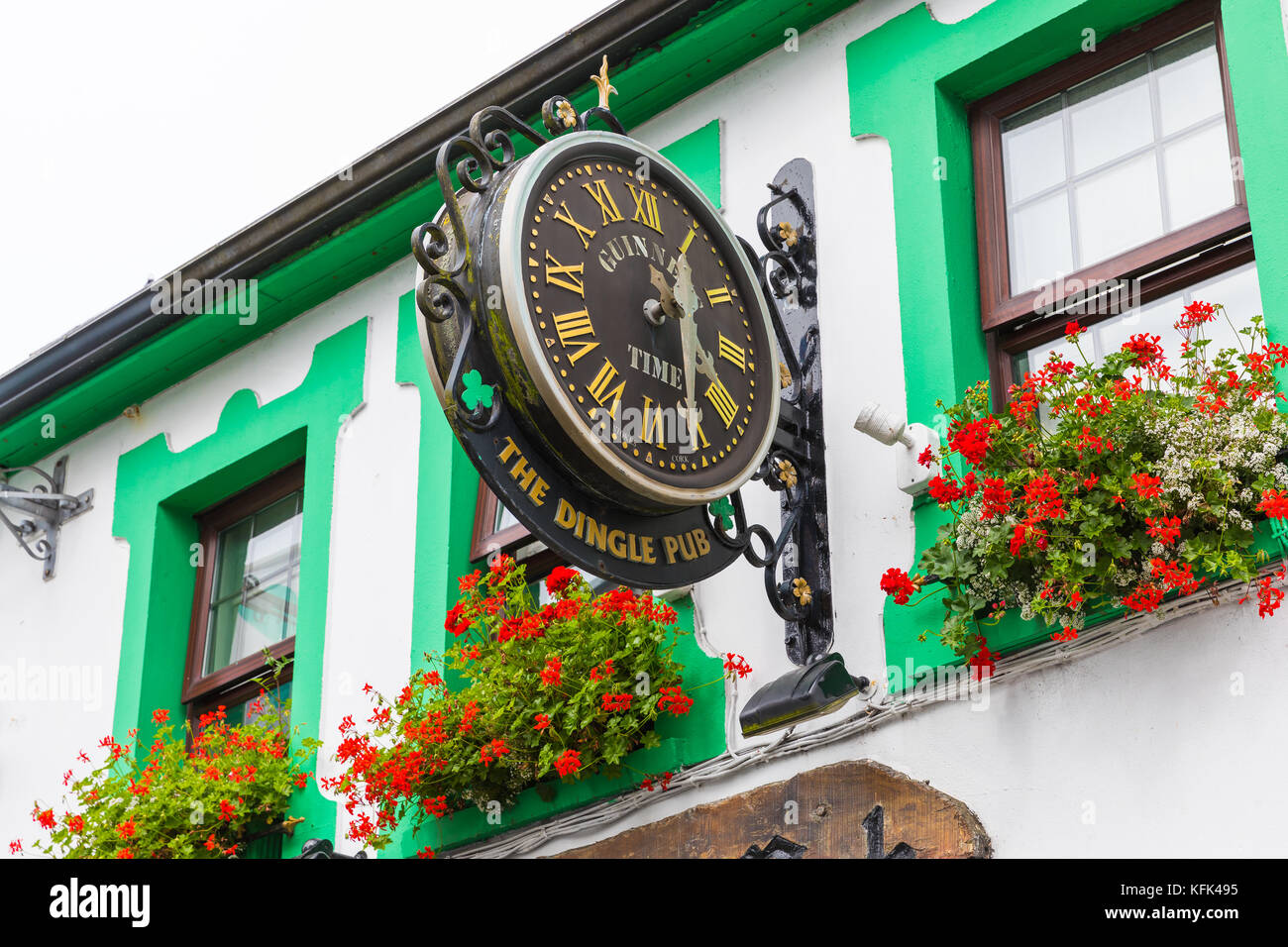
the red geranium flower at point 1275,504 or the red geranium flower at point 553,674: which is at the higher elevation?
the red geranium flower at point 1275,504

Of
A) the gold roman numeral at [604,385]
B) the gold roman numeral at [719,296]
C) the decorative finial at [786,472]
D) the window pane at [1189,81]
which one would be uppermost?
the window pane at [1189,81]

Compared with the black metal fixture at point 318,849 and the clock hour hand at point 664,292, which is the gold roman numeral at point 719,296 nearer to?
the clock hour hand at point 664,292

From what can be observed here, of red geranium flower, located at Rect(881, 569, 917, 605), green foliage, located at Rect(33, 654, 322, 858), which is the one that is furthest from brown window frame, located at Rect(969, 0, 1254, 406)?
green foliage, located at Rect(33, 654, 322, 858)

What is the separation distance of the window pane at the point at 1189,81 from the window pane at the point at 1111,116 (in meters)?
0.07

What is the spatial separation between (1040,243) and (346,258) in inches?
136

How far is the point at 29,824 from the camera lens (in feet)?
28.0

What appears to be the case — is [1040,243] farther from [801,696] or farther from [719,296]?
[801,696]

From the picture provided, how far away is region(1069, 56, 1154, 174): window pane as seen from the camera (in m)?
6.13

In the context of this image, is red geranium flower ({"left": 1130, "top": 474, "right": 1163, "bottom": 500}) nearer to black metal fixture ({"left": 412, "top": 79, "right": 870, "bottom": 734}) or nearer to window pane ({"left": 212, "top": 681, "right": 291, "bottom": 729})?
black metal fixture ({"left": 412, "top": 79, "right": 870, "bottom": 734})

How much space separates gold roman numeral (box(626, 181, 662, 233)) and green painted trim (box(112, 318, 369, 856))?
2.82 m

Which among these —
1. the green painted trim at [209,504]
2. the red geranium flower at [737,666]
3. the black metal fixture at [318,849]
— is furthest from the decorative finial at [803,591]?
the green painted trim at [209,504]

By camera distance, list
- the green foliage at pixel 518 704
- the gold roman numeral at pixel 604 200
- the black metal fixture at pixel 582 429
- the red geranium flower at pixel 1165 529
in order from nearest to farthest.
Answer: the red geranium flower at pixel 1165 529, the black metal fixture at pixel 582 429, the gold roman numeral at pixel 604 200, the green foliage at pixel 518 704

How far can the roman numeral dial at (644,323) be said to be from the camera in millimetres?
5184
